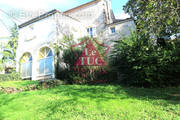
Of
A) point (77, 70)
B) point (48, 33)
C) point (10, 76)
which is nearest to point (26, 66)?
point (10, 76)

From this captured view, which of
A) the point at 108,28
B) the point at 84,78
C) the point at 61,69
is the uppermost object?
the point at 108,28

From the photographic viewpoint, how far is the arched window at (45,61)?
14.0m

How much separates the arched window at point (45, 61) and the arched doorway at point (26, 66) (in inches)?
69.8

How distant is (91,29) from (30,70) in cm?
978

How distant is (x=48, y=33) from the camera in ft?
48.2

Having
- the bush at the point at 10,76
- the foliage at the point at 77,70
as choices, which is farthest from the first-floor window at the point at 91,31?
the bush at the point at 10,76

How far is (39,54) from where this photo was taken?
15195mm

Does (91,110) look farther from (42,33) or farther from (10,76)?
(10,76)

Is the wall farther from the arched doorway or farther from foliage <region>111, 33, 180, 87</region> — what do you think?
foliage <region>111, 33, 180, 87</region>

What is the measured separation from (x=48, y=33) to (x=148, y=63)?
10.8 metres

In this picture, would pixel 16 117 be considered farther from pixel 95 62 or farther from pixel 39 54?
pixel 39 54

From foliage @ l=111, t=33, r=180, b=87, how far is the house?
155 inches

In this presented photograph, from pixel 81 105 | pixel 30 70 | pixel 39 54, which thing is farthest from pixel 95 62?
pixel 30 70

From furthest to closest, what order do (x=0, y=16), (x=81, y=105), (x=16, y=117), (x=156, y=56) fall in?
(x=0, y=16) < (x=156, y=56) < (x=81, y=105) < (x=16, y=117)
